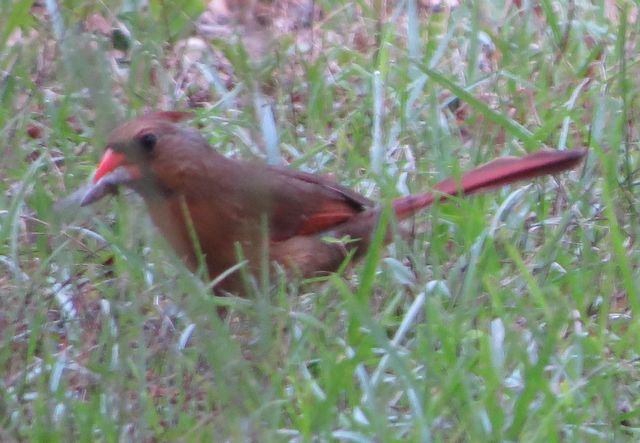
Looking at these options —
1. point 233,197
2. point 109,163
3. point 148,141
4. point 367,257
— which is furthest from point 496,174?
point 109,163

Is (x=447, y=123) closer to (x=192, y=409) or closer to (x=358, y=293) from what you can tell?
(x=358, y=293)

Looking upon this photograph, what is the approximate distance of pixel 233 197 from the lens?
3408 mm

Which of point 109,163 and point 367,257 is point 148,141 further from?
point 367,257

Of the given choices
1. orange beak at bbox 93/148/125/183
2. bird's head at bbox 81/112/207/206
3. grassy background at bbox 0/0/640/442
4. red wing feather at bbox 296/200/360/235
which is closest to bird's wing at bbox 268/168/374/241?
red wing feather at bbox 296/200/360/235

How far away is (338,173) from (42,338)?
1294 millimetres

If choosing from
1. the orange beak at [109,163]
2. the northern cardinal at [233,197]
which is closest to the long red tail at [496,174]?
the northern cardinal at [233,197]

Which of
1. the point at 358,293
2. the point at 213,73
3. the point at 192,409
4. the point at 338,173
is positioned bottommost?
the point at 192,409

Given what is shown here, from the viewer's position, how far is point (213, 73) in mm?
4633

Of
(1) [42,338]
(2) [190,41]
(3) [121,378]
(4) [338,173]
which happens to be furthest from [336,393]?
(2) [190,41]

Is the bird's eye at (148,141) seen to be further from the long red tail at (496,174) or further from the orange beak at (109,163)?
the long red tail at (496,174)

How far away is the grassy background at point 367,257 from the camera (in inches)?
105

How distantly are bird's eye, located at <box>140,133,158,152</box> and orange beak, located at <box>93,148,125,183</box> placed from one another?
141 mm

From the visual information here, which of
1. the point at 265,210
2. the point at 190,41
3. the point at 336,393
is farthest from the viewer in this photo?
the point at 190,41

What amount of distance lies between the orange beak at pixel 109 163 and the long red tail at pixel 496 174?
2.53 ft
